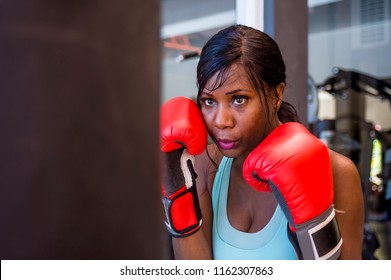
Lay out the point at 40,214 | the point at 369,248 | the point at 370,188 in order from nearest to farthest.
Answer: the point at 40,214, the point at 369,248, the point at 370,188

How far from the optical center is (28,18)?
0.49 ft

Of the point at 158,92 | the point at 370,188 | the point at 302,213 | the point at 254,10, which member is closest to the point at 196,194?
the point at 302,213

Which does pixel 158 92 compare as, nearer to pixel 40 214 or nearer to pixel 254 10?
pixel 40 214

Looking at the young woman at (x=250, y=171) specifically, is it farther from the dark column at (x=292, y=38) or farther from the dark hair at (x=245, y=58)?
the dark column at (x=292, y=38)

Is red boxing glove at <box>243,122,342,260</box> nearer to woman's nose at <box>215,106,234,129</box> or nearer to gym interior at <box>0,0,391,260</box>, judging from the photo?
woman's nose at <box>215,106,234,129</box>

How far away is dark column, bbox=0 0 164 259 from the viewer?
0.15 meters

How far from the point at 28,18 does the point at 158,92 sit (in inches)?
1.9

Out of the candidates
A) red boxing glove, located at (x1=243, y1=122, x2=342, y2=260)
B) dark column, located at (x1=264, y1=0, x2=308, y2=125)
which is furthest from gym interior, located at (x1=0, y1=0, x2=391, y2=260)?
dark column, located at (x1=264, y1=0, x2=308, y2=125)

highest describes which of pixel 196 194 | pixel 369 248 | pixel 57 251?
pixel 57 251

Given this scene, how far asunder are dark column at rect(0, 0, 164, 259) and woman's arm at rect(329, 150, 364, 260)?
2.15ft

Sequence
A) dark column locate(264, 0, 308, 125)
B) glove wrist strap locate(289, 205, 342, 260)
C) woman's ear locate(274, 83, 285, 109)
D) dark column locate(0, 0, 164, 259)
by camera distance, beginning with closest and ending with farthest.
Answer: dark column locate(0, 0, 164, 259)
glove wrist strap locate(289, 205, 342, 260)
woman's ear locate(274, 83, 285, 109)
dark column locate(264, 0, 308, 125)

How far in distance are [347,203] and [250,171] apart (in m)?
0.17

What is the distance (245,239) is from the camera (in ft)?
2.56

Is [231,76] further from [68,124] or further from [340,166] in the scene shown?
[68,124]
